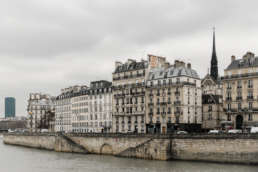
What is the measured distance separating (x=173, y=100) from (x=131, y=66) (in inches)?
660

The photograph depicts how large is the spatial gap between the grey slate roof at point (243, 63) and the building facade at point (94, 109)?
4066 cm

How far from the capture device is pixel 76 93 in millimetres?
138125

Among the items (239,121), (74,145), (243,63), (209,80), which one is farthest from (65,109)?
(243,63)

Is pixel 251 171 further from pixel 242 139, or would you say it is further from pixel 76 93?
pixel 76 93

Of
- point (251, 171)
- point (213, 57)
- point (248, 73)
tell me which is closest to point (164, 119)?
point (248, 73)

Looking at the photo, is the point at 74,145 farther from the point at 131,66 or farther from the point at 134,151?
the point at 131,66

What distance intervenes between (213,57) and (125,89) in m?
63.7

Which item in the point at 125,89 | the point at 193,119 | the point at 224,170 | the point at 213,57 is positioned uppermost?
the point at 213,57

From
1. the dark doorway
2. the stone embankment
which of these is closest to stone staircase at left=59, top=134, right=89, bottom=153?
the stone embankment

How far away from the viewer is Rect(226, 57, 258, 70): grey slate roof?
8639cm

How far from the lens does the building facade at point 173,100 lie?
94500mm

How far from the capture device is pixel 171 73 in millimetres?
97688

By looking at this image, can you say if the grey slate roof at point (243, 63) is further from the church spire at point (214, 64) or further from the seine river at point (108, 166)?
the church spire at point (214, 64)

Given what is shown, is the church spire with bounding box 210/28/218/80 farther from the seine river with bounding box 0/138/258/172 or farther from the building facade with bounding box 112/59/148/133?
the seine river with bounding box 0/138/258/172
